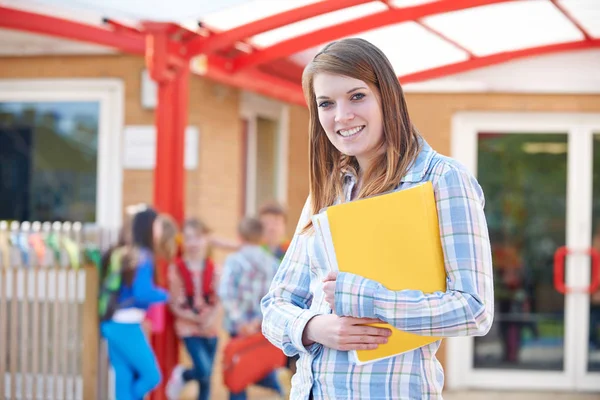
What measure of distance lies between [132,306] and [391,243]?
3.70 metres

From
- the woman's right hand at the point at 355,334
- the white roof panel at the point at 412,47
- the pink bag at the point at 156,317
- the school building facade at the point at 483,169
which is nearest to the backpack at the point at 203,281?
→ the pink bag at the point at 156,317

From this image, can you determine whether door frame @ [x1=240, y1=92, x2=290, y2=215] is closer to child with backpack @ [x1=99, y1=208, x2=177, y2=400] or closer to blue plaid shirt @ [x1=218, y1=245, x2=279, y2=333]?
blue plaid shirt @ [x1=218, y1=245, x2=279, y2=333]

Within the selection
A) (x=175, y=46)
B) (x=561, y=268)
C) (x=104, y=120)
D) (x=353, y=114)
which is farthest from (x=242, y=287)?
(x=353, y=114)

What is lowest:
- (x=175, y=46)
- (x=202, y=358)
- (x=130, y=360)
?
(x=202, y=358)

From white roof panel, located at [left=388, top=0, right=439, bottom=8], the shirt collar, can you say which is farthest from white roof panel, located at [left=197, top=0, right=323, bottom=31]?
the shirt collar

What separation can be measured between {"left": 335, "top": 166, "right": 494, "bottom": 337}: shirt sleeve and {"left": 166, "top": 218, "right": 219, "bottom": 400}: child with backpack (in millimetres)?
4218

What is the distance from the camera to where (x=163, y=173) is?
18.6ft

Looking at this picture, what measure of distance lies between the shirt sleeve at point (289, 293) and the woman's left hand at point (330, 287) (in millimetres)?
172

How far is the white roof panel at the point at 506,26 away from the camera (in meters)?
5.75

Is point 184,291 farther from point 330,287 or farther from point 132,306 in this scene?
point 330,287

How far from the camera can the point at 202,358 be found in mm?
6125

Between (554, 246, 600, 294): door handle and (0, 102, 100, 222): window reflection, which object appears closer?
(0, 102, 100, 222): window reflection

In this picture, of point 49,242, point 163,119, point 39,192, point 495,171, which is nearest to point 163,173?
point 163,119

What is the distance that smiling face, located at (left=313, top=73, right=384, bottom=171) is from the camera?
186 centimetres
